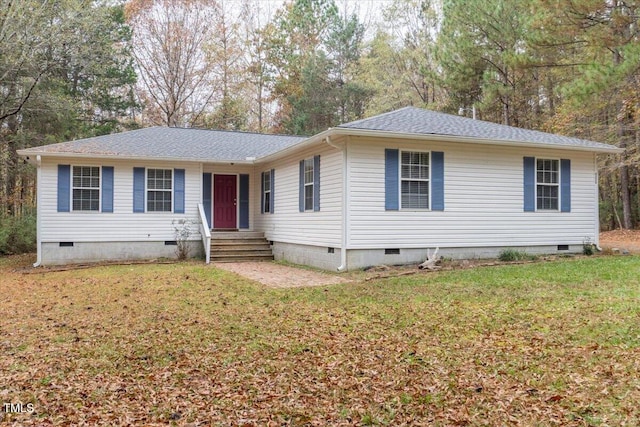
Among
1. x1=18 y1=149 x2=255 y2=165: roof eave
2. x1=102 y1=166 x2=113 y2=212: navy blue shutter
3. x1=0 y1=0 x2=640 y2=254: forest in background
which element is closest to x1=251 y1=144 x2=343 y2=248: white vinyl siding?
x1=18 y1=149 x2=255 y2=165: roof eave

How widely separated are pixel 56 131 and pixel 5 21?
8.24 m

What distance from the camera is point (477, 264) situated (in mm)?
10438

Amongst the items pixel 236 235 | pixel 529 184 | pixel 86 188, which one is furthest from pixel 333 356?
pixel 86 188

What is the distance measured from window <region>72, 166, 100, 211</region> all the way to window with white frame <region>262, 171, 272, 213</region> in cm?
459

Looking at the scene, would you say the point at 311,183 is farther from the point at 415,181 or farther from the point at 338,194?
the point at 415,181

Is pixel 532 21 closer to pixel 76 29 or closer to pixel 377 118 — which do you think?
pixel 377 118

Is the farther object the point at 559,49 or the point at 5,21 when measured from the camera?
the point at 559,49

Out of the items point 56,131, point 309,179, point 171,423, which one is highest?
point 56,131

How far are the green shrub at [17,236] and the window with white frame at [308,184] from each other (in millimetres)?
10653

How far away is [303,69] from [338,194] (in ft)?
61.2

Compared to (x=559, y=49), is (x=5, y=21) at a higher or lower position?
lower

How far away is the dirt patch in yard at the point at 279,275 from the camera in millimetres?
8781

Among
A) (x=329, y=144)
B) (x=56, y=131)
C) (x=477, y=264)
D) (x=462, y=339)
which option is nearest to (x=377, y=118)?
(x=329, y=144)

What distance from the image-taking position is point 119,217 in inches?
519
